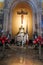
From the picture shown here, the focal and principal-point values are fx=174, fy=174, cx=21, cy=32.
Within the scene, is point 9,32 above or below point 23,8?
below

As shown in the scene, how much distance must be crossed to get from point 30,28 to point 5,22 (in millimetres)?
1684

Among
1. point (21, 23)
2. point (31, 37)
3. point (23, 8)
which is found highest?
point (23, 8)

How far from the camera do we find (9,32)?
35.6 ft

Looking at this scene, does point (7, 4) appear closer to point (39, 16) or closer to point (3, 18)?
point (3, 18)

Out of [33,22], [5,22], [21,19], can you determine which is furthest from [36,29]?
[5,22]

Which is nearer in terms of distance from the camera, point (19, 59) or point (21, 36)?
point (19, 59)

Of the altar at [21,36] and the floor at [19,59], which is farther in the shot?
the altar at [21,36]

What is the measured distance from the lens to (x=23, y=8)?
11.3 m

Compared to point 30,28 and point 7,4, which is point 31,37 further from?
point 7,4

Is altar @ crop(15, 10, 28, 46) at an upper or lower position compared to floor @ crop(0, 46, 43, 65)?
upper

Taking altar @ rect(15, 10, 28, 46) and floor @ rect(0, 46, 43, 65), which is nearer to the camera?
floor @ rect(0, 46, 43, 65)

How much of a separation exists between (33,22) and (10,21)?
145cm

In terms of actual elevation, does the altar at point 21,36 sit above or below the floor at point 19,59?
above

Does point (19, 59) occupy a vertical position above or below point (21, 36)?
below
